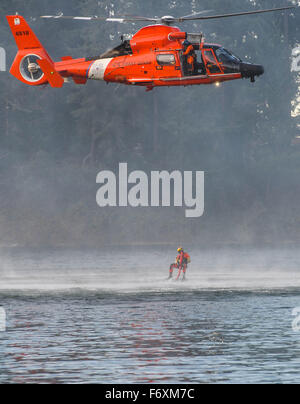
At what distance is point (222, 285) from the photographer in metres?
61.6

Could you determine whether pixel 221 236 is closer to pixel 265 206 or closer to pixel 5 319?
pixel 265 206

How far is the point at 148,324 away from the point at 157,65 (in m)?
11.2

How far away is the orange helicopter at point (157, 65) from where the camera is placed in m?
44.7

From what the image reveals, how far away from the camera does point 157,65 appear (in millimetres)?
44844

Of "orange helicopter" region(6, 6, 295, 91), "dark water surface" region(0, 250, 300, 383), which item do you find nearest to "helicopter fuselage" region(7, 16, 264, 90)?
"orange helicopter" region(6, 6, 295, 91)

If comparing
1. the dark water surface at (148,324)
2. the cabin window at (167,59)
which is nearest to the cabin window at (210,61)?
the cabin window at (167,59)

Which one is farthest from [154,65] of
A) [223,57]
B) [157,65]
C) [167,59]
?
[223,57]

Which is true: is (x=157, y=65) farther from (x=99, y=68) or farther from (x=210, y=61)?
(x=99, y=68)

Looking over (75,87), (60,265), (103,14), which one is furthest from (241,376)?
(103,14)

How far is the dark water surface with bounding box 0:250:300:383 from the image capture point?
33.3 meters

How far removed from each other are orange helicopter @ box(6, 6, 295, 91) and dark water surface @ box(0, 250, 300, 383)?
10.6 meters

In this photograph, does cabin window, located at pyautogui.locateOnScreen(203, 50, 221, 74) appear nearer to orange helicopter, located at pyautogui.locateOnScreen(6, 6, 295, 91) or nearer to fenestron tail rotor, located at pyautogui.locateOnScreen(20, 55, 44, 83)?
orange helicopter, located at pyautogui.locateOnScreen(6, 6, 295, 91)

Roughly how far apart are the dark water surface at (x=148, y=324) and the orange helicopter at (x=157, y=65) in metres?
10.6

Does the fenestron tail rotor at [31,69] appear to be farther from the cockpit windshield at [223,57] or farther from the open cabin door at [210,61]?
the cockpit windshield at [223,57]
